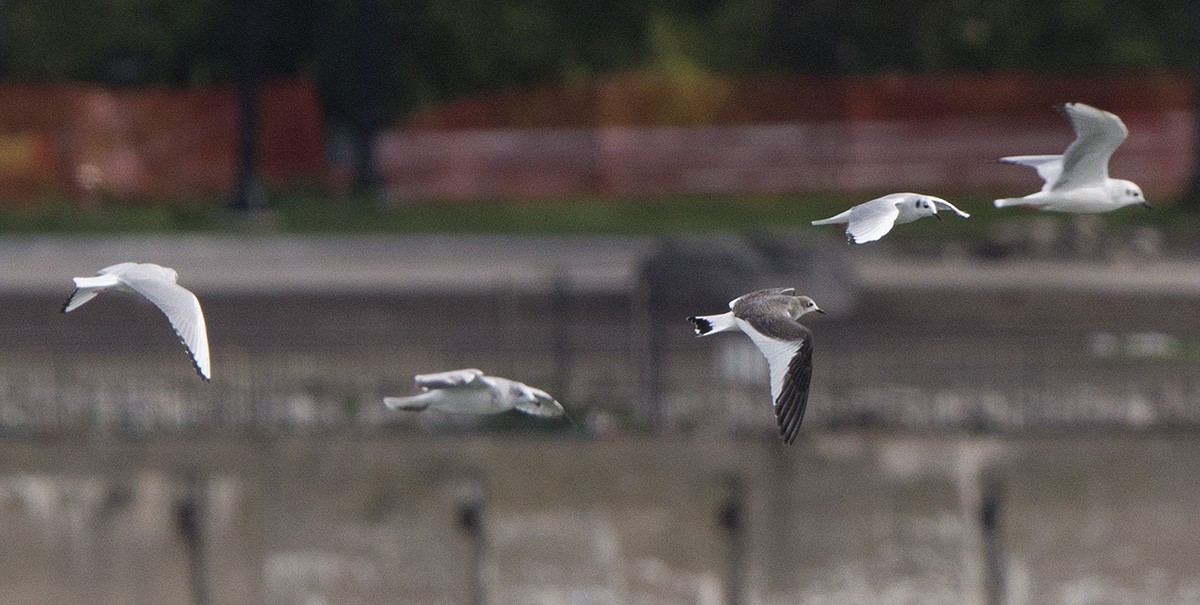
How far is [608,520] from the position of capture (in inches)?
591

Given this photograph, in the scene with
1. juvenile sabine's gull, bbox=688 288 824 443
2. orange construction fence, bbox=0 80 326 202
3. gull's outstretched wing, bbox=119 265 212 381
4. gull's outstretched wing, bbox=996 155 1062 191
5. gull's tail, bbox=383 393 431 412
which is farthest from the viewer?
orange construction fence, bbox=0 80 326 202

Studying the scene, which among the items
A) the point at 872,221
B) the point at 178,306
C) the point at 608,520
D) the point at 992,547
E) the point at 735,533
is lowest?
the point at 992,547

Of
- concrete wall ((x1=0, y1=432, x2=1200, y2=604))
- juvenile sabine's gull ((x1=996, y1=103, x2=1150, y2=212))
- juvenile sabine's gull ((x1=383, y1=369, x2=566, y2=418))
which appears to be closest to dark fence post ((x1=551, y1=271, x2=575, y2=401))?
concrete wall ((x1=0, y1=432, x2=1200, y2=604))

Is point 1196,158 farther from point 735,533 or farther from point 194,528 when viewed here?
point 194,528

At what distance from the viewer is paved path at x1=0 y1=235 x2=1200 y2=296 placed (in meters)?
21.2

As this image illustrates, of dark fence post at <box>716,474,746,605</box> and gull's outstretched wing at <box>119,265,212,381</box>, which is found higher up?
gull's outstretched wing at <box>119,265,212,381</box>

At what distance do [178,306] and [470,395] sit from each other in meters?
1.30

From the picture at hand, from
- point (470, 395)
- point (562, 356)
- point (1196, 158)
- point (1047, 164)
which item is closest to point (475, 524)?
point (562, 356)

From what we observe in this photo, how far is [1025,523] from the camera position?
1490 centimetres

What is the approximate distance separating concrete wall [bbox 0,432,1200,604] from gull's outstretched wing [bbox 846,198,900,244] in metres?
7.12

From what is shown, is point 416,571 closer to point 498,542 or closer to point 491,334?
point 498,542

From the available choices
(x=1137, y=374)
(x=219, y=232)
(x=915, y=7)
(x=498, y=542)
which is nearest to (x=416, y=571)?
(x=498, y=542)

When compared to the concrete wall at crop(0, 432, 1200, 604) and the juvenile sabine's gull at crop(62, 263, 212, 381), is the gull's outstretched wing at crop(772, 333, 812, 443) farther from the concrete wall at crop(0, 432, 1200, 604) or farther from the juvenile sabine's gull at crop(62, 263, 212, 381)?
the concrete wall at crop(0, 432, 1200, 604)

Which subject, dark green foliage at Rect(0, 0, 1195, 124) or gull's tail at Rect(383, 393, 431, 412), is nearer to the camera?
gull's tail at Rect(383, 393, 431, 412)
